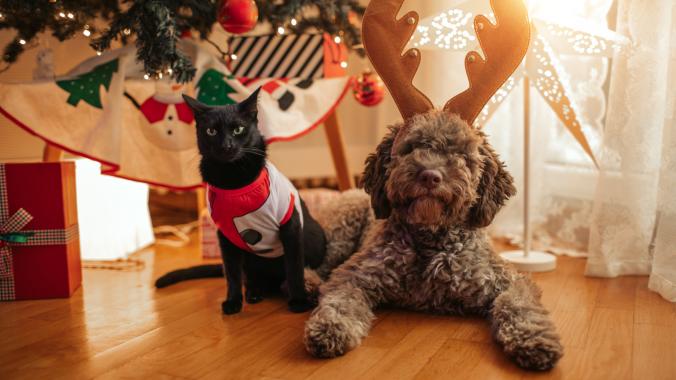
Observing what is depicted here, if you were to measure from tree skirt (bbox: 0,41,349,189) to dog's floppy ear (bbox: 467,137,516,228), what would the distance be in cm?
88

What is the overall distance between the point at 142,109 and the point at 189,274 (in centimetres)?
60

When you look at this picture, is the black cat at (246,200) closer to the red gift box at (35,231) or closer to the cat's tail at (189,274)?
the cat's tail at (189,274)

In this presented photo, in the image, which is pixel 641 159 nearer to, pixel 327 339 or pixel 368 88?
pixel 368 88

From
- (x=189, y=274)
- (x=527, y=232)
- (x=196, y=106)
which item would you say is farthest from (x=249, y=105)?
(x=527, y=232)

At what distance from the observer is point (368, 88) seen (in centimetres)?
217

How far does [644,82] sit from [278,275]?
1151mm

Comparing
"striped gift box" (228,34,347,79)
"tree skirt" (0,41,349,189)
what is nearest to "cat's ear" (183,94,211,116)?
"tree skirt" (0,41,349,189)

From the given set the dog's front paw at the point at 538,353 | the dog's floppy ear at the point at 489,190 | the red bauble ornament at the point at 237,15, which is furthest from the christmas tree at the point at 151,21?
the dog's front paw at the point at 538,353

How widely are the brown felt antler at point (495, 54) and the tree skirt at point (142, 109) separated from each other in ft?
2.76

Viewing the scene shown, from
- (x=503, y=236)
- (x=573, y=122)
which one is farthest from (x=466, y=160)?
(x=503, y=236)

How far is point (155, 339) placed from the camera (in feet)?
4.50

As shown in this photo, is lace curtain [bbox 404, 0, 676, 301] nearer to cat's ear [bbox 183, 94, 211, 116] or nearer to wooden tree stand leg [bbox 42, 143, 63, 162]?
cat's ear [bbox 183, 94, 211, 116]

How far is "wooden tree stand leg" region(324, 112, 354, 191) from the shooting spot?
2340 millimetres

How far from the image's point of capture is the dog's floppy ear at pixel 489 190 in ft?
4.34
